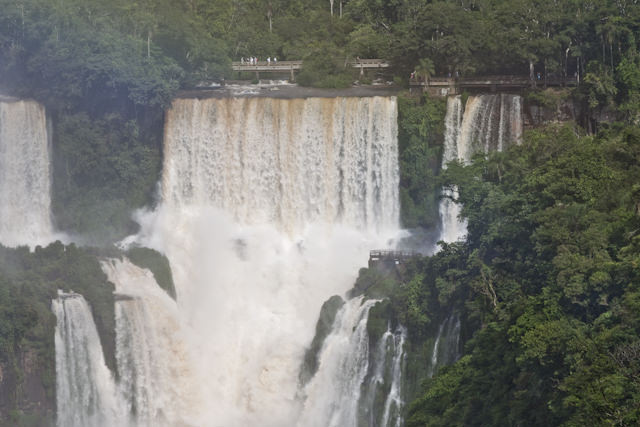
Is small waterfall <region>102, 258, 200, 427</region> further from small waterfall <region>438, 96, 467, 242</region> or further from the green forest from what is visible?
small waterfall <region>438, 96, 467, 242</region>

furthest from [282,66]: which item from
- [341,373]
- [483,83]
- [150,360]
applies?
[341,373]

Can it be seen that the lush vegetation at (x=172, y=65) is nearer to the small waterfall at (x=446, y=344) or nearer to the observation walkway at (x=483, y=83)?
the observation walkway at (x=483, y=83)

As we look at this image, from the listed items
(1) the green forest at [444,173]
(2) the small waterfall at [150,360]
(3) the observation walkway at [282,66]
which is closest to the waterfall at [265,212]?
(2) the small waterfall at [150,360]

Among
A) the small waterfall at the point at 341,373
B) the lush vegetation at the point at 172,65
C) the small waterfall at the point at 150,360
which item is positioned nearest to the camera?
the small waterfall at the point at 341,373

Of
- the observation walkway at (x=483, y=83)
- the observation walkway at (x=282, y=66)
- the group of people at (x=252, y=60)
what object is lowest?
the observation walkway at (x=483, y=83)

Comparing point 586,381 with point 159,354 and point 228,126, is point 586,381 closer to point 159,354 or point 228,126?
point 159,354

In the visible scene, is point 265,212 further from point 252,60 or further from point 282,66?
point 252,60
